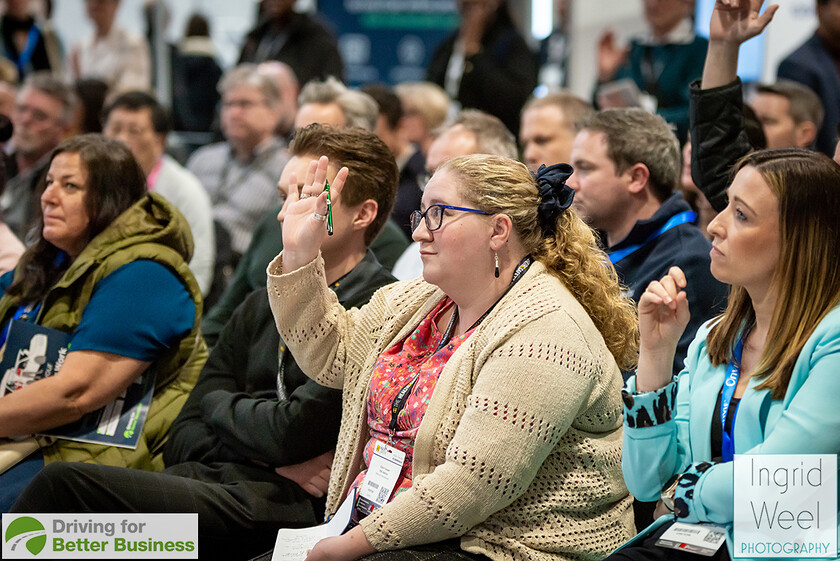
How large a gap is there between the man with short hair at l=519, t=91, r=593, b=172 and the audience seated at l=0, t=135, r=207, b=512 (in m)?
1.75

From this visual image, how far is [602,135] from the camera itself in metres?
3.26

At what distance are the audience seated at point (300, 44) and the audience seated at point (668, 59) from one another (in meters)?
2.03

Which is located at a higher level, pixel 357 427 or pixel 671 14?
pixel 671 14

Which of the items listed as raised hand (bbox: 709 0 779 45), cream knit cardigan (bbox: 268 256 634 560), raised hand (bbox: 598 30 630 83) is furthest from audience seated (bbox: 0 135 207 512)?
raised hand (bbox: 598 30 630 83)

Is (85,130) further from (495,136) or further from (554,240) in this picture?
(554,240)

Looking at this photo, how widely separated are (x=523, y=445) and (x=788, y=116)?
306 cm

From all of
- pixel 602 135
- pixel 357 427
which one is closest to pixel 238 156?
pixel 602 135

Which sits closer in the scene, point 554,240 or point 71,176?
point 554,240

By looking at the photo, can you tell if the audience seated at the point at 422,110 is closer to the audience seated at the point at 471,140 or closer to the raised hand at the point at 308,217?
the audience seated at the point at 471,140

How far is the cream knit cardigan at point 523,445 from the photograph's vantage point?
6.72 ft

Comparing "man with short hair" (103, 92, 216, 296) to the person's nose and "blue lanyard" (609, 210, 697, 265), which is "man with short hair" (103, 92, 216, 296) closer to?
"blue lanyard" (609, 210, 697, 265)

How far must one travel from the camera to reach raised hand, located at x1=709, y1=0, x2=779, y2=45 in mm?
2611

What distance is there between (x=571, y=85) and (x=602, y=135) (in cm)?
572

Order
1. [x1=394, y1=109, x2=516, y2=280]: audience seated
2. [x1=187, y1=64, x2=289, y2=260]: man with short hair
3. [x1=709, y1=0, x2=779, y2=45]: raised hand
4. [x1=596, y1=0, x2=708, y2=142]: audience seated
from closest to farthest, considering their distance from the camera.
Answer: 1. [x1=709, y1=0, x2=779, y2=45]: raised hand
2. [x1=394, y1=109, x2=516, y2=280]: audience seated
3. [x1=596, y1=0, x2=708, y2=142]: audience seated
4. [x1=187, y1=64, x2=289, y2=260]: man with short hair
